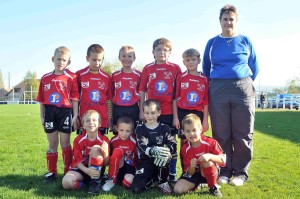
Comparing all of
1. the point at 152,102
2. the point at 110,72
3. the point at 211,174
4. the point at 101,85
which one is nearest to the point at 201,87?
the point at 152,102

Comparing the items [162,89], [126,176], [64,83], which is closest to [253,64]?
[162,89]

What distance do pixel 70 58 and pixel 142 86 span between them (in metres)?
1.25

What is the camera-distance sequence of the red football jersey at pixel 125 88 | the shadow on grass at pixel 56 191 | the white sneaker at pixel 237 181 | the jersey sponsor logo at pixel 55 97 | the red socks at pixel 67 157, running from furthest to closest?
the red football jersey at pixel 125 88 → the red socks at pixel 67 157 → the jersey sponsor logo at pixel 55 97 → the white sneaker at pixel 237 181 → the shadow on grass at pixel 56 191

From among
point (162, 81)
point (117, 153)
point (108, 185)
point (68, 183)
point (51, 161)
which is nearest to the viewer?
point (68, 183)

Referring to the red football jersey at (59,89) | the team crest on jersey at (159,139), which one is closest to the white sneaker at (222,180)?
the team crest on jersey at (159,139)

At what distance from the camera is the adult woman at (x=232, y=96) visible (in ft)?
17.1

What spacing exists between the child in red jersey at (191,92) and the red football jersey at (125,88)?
2.22 feet

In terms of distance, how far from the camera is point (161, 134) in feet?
16.4

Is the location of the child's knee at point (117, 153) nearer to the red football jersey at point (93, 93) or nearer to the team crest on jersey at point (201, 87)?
the red football jersey at point (93, 93)

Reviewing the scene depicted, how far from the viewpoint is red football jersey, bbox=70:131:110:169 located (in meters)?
5.01

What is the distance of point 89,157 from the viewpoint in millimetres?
4938

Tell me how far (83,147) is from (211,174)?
6.27ft

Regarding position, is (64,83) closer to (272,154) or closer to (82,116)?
(82,116)

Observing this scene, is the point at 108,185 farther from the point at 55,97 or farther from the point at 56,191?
the point at 55,97
